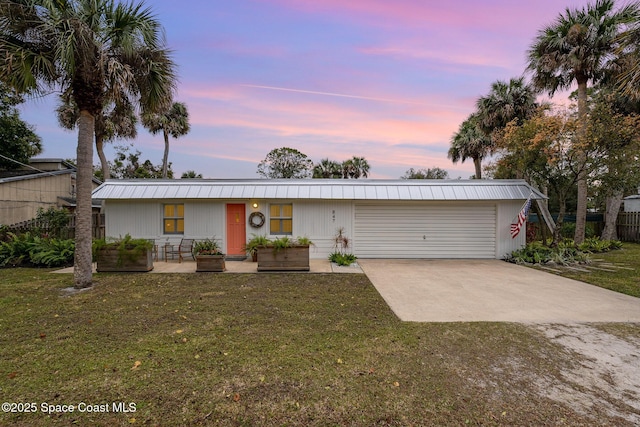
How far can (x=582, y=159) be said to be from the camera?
9047mm

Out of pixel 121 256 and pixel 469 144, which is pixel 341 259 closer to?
pixel 121 256

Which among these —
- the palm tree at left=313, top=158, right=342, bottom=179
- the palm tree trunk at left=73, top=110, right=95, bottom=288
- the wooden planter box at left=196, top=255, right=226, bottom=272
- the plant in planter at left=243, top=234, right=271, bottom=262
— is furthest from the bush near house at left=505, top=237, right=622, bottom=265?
the palm tree at left=313, top=158, right=342, bottom=179

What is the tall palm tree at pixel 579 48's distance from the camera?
10.5m

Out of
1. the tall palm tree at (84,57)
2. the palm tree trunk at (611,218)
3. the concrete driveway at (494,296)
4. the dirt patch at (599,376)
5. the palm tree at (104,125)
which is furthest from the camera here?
the palm tree at (104,125)

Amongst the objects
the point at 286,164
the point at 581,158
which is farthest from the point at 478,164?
the point at 286,164

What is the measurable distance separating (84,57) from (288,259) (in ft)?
20.1

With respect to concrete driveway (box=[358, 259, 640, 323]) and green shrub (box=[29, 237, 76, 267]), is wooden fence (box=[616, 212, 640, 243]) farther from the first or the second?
green shrub (box=[29, 237, 76, 267])

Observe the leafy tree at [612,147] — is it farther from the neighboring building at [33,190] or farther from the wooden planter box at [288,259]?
the neighboring building at [33,190]

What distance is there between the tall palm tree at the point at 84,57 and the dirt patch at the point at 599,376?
7.92 metres

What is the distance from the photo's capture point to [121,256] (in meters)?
7.73

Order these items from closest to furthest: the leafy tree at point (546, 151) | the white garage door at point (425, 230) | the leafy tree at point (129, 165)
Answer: the leafy tree at point (546, 151)
the white garage door at point (425, 230)
the leafy tree at point (129, 165)

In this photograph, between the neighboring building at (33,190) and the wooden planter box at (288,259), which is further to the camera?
the neighboring building at (33,190)

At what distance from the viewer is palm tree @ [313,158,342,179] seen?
90.7ft

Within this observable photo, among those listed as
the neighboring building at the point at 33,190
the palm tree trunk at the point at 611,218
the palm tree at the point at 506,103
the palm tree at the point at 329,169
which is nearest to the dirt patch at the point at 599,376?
the palm tree at the point at 506,103
